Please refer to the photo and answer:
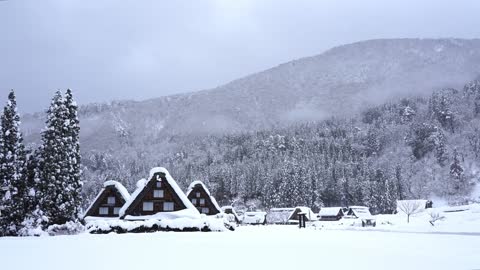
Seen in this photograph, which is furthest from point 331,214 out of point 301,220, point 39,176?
point 39,176

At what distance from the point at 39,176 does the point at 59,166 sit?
203 cm

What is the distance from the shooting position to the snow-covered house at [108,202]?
59.4 m

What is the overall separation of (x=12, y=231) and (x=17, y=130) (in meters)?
8.97

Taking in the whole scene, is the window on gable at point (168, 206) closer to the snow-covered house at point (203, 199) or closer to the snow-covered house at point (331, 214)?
the snow-covered house at point (203, 199)

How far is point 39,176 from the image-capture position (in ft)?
127

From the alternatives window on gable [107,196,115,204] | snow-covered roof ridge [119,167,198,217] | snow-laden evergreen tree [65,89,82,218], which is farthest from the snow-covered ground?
snow-laden evergreen tree [65,89,82,218]

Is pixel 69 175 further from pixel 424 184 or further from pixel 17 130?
pixel 424 184

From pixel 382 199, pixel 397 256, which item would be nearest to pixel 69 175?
pixel 397 256

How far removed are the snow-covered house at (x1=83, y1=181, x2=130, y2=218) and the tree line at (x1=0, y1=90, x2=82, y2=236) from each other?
18.7m

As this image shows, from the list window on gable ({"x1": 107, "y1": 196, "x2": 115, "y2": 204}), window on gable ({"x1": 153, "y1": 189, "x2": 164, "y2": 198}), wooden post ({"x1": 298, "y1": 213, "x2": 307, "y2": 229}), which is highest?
window on gable ({"x1": 153, "y1": 189, "x2": 164, "y2": 198})

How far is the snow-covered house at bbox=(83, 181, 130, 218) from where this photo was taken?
195ft

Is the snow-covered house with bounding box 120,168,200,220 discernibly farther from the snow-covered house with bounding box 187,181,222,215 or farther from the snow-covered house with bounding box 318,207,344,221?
the snow-covered house with bounding box 318,207,344,221

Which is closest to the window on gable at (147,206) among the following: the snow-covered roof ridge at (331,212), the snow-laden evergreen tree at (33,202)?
the snow-laden evergreen tree at (33,202)

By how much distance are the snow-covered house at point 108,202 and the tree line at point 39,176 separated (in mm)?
18746
